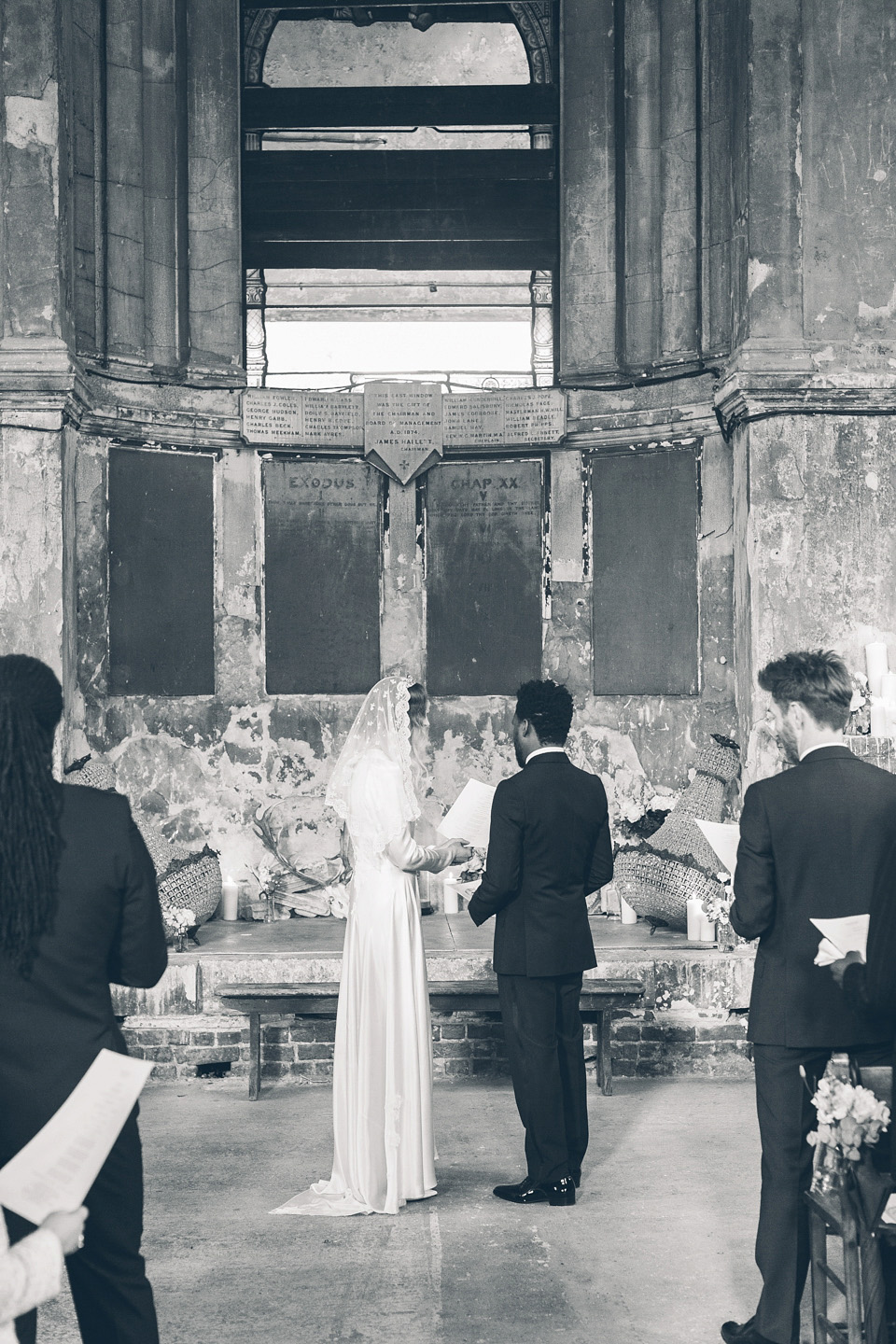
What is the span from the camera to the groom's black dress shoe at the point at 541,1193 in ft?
15.4

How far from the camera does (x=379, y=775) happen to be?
482cm

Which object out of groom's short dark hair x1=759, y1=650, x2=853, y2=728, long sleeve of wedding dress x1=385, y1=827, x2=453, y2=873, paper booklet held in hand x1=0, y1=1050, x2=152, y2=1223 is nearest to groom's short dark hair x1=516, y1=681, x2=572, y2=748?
long sleeve of wedding dress x1=385, y1=827, x2=453, y2=873

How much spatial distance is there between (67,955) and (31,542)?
5.12 m

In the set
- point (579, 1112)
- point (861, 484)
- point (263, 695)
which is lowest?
point (579, 1112)

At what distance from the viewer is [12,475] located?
738 cm

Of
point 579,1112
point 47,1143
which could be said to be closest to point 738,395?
Answer: point 579,1112

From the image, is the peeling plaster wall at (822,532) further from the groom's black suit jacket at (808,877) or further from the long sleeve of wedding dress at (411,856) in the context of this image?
the groom's black suit jacket at (808,877)

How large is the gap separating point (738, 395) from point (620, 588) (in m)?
1.57

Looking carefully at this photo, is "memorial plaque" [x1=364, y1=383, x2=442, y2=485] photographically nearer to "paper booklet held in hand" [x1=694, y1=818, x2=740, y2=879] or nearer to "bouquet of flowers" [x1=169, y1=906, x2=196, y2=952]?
"bouquet of flowers" [x1=169, y1=906, x2=196, y2=952]

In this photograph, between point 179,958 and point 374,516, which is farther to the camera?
point 374,516

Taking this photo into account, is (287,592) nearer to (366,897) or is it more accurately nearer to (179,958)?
(179,958)

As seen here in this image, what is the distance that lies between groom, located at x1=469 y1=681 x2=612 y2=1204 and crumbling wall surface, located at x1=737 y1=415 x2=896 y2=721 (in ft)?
9.90

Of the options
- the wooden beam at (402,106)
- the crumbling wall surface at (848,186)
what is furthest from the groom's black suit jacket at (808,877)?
the wooden beam at (402,106)

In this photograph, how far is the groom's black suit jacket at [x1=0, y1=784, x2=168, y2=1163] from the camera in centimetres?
260
